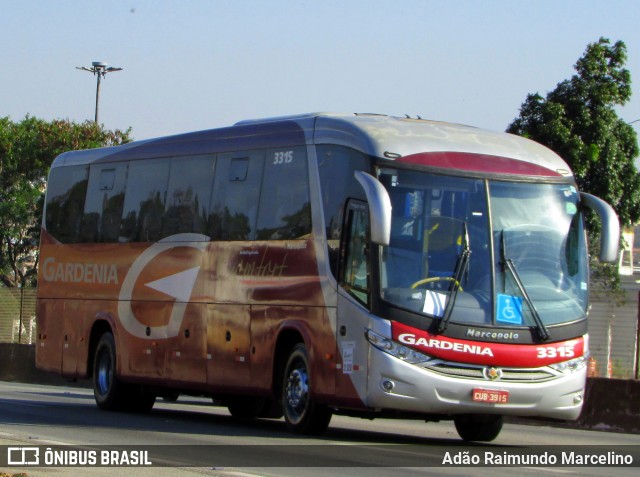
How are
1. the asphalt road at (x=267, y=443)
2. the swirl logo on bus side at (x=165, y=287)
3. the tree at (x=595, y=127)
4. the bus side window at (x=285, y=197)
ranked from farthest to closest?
the tree at (x=595, y=127)
the swirl logo on bus side at (x=165, y=287)
the bus side window at (x=285, y=197)
the asphalt road at (x=267, y=443)

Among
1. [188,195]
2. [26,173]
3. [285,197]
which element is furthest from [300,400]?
[26,173]

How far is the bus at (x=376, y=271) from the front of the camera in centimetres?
1399

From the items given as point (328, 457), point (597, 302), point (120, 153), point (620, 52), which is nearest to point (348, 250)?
point (328, 457)

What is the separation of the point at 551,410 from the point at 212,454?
398cm

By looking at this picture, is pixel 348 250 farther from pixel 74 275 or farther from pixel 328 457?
pixel 74 275

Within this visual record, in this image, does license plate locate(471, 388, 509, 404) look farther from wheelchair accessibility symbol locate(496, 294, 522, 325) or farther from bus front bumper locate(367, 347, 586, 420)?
wheelchair accessibility symbol locate(496, 294, 522, 325)

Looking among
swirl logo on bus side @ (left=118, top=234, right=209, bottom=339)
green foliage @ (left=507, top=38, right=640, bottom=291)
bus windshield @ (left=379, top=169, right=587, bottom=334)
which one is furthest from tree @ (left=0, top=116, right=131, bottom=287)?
bus windshield @ (left=379, top=169, right=587, bottom=334)

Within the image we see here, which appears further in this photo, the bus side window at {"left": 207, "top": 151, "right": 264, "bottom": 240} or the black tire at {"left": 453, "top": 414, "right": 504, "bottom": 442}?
the bus side window at {"left": 207, "top": 151, "right": 264, "bottom": 240}

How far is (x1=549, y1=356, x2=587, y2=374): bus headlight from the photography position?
47.5 ft

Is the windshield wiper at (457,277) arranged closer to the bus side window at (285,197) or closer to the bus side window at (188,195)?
the bus side window at (285,197)

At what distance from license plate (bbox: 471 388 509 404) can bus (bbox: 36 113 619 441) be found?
0.06 ft

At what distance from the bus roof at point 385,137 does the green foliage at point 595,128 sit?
16.5 metres

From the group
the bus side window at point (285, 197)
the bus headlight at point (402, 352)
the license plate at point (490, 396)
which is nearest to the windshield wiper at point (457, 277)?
the bus headlight at point (402, 352)

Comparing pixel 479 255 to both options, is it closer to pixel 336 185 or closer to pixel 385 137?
pixel 385 137
